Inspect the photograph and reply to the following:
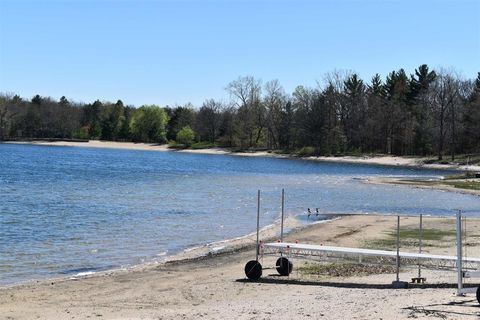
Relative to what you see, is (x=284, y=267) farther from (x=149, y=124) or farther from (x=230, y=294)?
(x=149, y=124)

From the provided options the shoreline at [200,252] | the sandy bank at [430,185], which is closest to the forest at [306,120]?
the sandy bank at [430,185]

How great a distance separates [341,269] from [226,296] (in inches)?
177

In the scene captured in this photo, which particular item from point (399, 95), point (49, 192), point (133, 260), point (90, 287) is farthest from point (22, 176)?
point (399, 95)

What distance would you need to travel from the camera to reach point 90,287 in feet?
56.1

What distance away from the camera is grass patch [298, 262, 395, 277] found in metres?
17.6

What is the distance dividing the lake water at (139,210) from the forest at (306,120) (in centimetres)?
5215

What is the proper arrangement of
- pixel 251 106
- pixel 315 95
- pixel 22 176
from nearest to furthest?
pixel 22 176 → pixel 315 95 → pixel 251 106

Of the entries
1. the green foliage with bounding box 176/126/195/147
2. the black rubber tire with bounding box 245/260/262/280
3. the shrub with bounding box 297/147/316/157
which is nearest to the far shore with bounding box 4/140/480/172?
the shrub with bounding box 297/147/316/157

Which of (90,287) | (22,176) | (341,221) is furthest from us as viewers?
(22,176)

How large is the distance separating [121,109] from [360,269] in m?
171

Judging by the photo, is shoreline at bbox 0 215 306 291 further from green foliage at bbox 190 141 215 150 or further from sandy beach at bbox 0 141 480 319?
green foliage at bbox 190 141 215 150

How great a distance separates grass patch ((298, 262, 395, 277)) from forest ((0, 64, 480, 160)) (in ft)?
296

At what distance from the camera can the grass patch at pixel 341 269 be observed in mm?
17609

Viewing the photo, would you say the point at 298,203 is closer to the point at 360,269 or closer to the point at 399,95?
the point at 360,269
